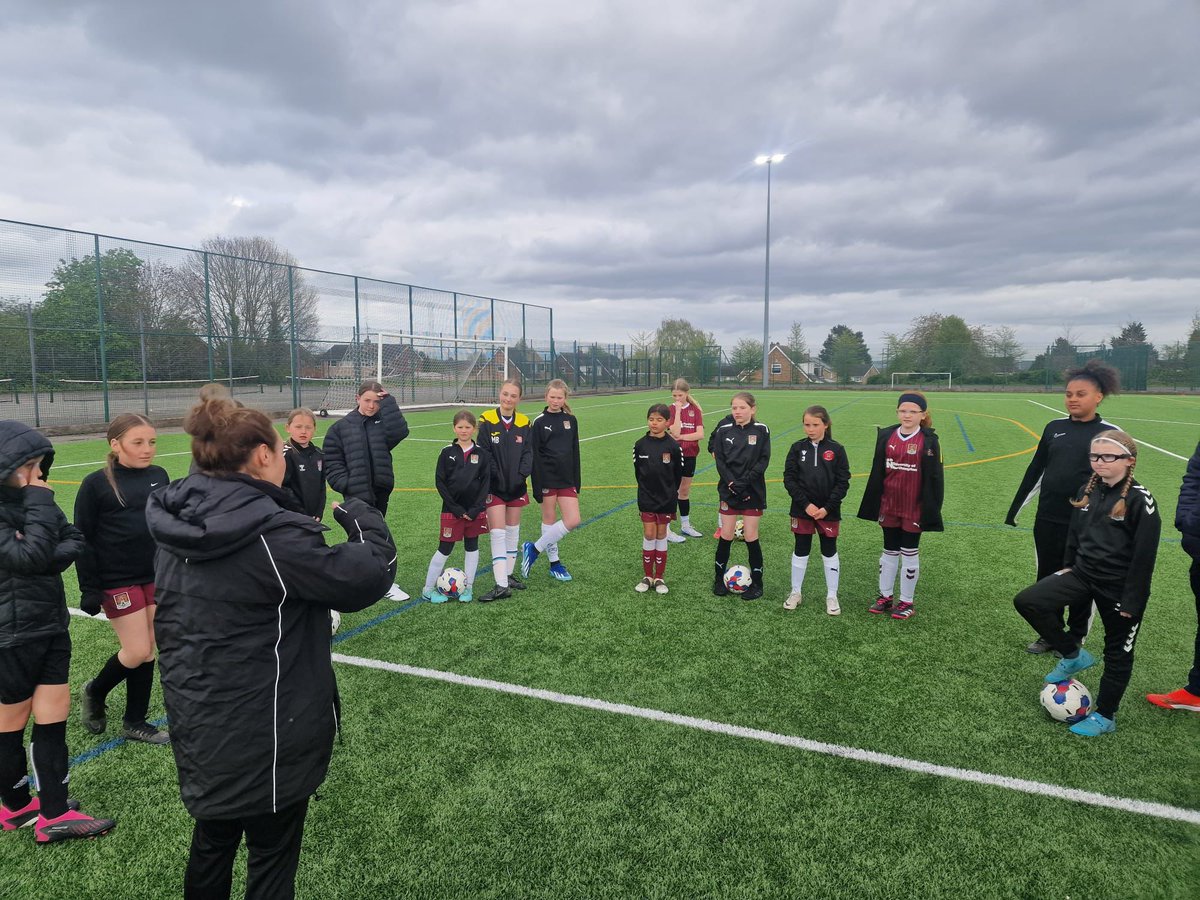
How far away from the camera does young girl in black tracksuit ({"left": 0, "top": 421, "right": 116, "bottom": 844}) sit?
2.87m

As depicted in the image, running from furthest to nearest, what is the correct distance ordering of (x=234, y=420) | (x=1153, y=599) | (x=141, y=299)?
(x=141, y=299), (x=1153, y=599), (x=234, y=420)

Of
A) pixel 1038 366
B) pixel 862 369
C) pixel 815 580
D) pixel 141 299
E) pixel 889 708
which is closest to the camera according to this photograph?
pixel 889 708

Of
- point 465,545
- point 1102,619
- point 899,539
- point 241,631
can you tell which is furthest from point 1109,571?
point 465,545

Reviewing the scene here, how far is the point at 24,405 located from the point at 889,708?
22.4m

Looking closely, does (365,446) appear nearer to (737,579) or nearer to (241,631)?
(737,579)

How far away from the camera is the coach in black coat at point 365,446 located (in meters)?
5.79

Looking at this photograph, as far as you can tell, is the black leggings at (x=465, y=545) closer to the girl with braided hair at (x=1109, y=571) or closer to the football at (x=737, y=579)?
the football at (x=737, y=579)

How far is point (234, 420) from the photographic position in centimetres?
202

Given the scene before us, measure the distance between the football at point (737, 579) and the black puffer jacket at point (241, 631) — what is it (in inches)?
190

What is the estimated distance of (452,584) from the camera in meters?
6.32

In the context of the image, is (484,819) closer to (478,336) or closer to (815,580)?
(815,580)

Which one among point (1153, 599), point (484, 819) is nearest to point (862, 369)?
point (1153, 599)

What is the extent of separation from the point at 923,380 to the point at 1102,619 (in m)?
56.9

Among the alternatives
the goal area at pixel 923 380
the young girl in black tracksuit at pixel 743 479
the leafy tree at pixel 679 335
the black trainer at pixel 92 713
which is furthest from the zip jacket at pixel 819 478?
the leafy tree at pixel 679 335
